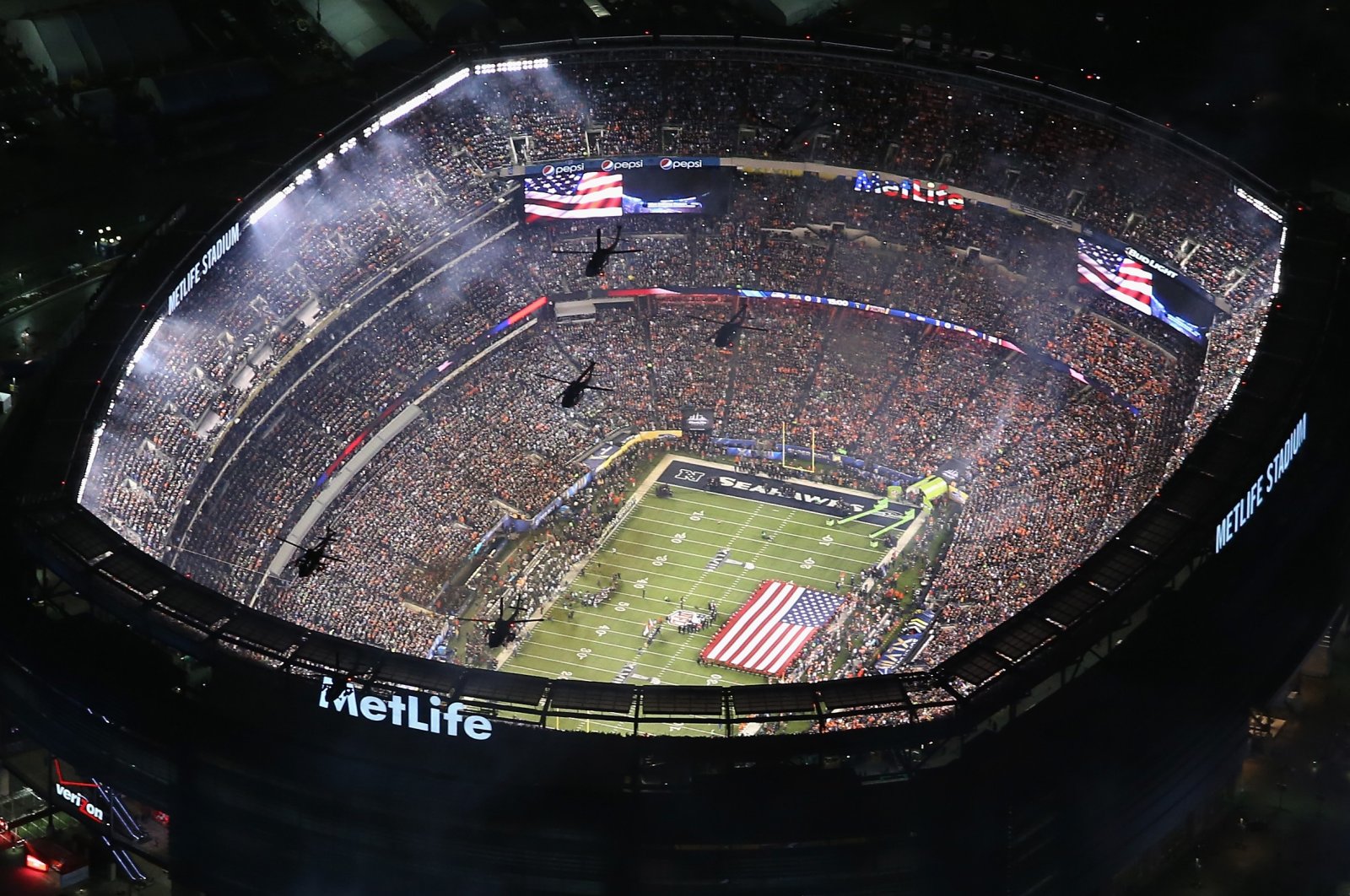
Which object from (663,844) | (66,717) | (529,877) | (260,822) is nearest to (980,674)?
(663,844)

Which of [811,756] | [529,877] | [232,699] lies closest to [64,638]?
[232,699]

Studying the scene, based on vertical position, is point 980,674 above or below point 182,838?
above

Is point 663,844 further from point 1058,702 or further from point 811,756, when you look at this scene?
point 1058,702

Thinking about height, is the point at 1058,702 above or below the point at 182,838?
above

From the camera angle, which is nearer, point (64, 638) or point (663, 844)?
point (663, 844)

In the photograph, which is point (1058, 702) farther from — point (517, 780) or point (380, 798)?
point (380, 798)

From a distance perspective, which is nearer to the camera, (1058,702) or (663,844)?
(663,844)
